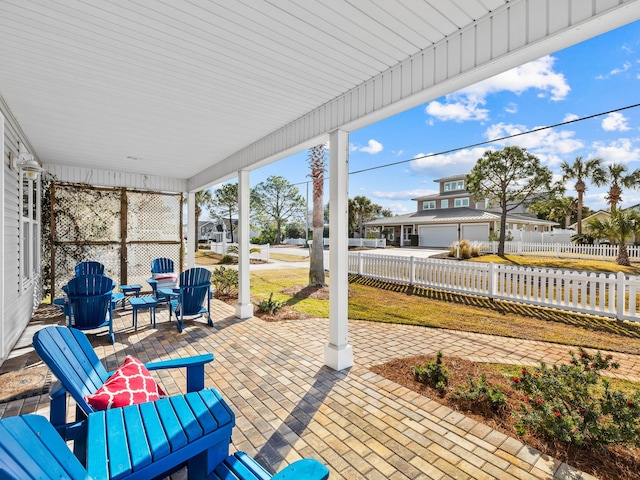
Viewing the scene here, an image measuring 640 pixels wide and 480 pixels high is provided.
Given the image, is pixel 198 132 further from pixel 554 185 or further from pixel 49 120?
pixel 554 185

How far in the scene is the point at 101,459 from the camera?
1244 millimetres

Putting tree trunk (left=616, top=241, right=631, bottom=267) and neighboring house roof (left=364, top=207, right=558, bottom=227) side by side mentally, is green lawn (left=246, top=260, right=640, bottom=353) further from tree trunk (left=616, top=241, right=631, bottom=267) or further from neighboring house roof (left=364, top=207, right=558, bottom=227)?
neighboring house roof (left=364, top=207, right=558, bottom=227)

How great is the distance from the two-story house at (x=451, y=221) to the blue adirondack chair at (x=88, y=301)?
69.3 ft

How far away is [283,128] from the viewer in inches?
183

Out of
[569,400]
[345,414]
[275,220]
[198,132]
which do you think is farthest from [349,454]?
[275,220]

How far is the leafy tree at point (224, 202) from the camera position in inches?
1036

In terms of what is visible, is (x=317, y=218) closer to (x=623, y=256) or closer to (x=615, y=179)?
(x=623, y=256)

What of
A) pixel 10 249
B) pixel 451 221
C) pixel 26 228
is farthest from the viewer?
pixel 451 221

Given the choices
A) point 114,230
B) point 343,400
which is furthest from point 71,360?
point 114,230

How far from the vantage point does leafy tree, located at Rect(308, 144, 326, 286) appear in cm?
960

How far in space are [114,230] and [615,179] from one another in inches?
1269

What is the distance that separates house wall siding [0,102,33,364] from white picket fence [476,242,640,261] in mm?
17810

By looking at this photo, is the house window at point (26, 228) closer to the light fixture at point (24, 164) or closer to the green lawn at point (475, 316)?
the light fixture at point (24, 164)

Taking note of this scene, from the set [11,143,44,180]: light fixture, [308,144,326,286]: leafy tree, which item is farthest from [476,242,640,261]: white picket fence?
[11,143,44,180]: light fixture
